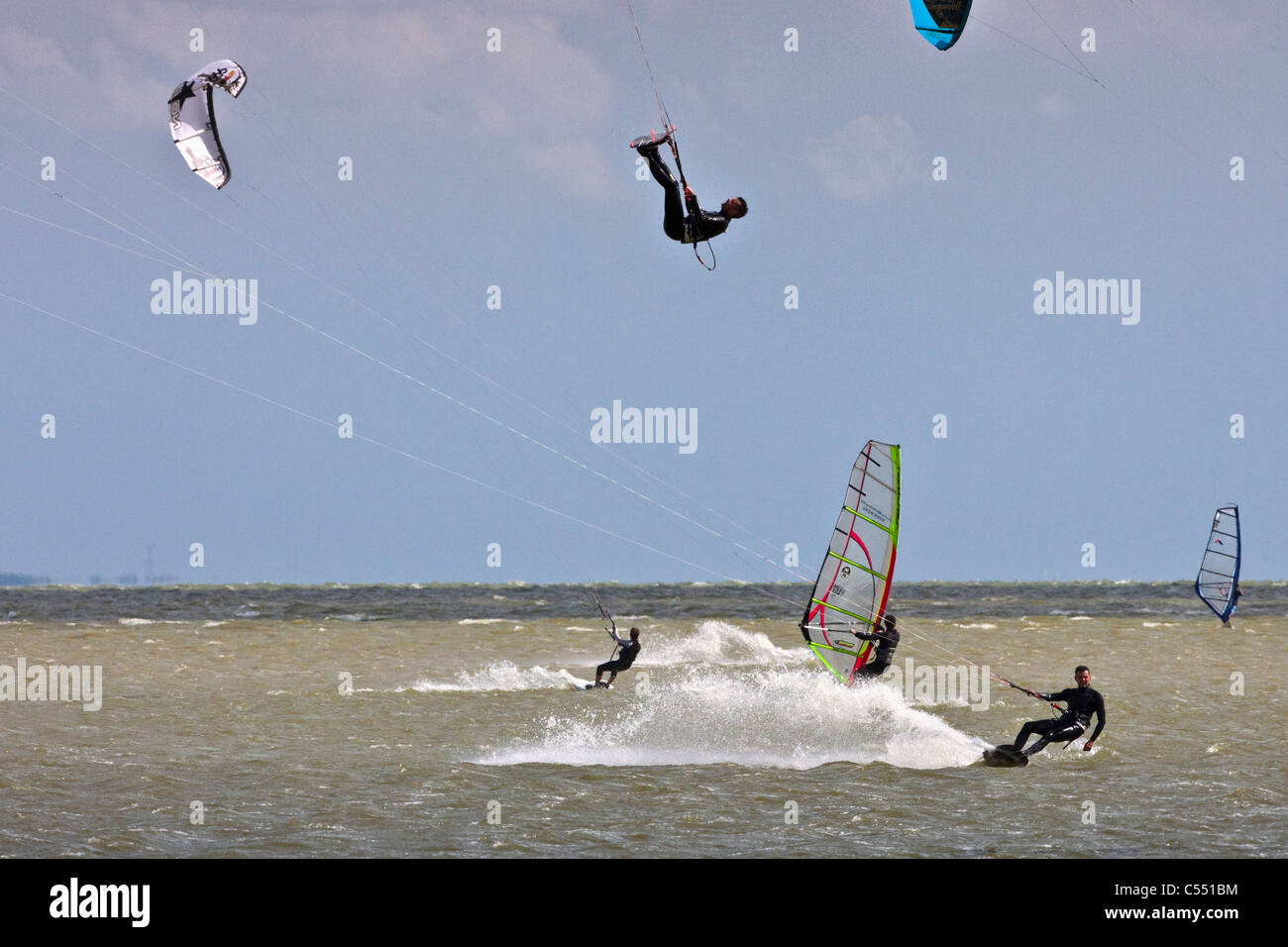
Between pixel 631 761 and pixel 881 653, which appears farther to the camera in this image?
pixel 881 653

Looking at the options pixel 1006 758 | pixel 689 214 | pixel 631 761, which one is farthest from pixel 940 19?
pixel 631 761

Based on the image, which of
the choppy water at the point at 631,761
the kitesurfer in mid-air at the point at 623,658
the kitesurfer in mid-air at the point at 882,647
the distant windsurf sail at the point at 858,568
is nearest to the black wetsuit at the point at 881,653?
the kitesurfer in mid-air at the point at 882,647

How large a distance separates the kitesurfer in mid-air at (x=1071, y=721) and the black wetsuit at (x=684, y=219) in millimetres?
6809

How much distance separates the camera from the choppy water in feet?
37.8

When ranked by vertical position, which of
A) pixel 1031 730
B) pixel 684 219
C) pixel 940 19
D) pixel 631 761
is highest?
pixel 940 19

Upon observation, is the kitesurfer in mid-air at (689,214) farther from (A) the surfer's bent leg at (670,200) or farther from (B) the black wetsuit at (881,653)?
(B) the black wetsuit at (881,653)

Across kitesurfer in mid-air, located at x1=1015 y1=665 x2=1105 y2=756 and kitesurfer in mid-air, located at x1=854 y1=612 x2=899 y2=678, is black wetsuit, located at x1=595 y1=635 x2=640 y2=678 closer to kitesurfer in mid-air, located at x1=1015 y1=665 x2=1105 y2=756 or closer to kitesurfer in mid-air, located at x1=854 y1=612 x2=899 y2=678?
kitesurfer in mid-air, located at x1=854 y1=612 x2=899 y2=678

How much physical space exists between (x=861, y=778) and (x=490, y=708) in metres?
8.09

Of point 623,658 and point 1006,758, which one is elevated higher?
point 623,658

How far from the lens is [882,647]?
18.6 m

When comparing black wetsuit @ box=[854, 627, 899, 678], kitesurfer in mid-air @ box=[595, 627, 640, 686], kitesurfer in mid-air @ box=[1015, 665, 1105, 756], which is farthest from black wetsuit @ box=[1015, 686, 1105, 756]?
kitesurfer in mid-air @ box=[595, 627, 640, 686]

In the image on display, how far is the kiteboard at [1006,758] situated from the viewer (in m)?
15.1

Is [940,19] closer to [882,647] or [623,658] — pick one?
[882,647]

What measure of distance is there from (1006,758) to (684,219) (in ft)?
24.7
